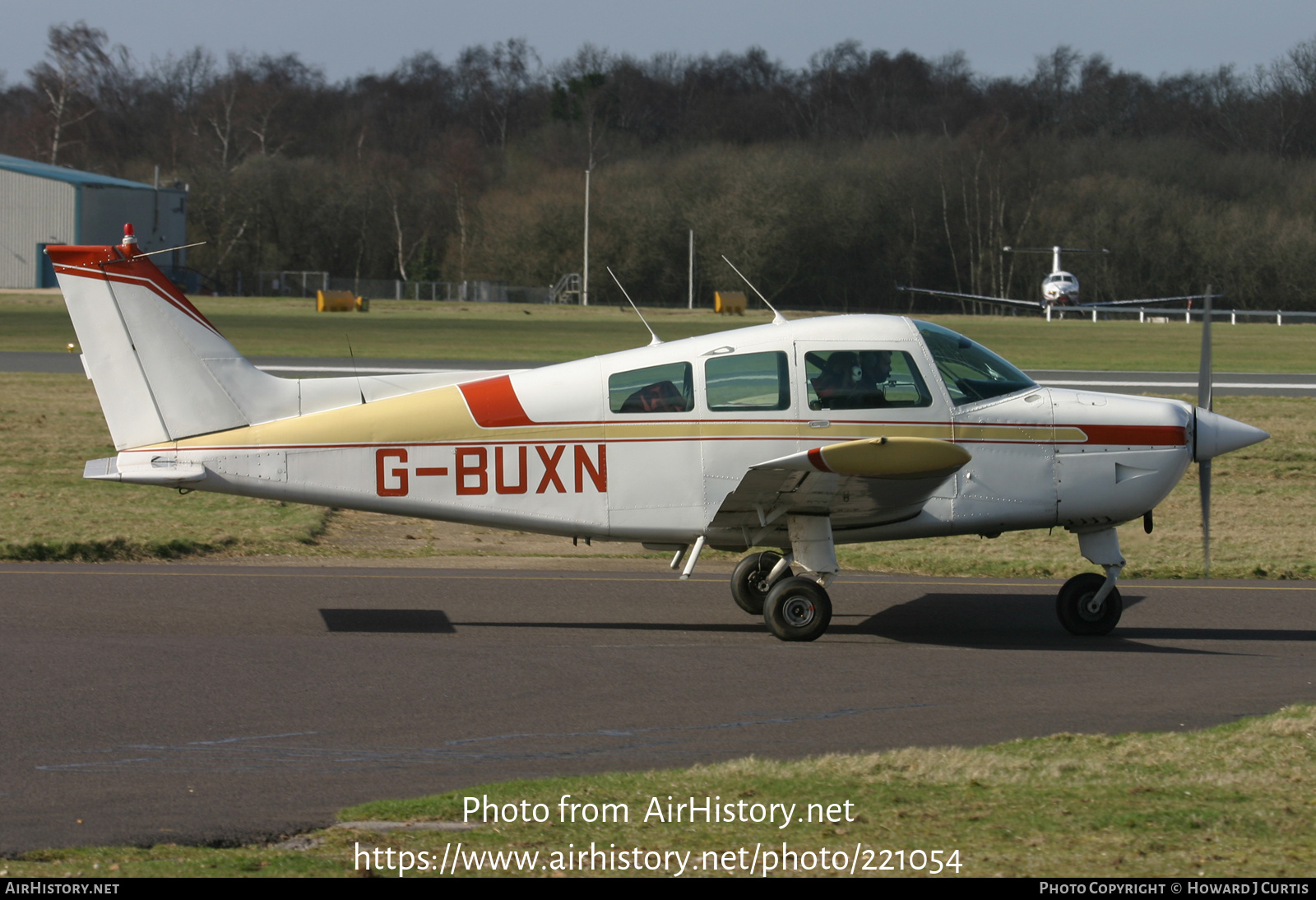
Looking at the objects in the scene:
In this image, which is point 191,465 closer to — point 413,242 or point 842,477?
point 842,477

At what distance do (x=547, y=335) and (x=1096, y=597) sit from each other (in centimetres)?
3862

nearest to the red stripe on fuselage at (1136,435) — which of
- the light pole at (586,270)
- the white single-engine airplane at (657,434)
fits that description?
the white single-engine airplane at (657,434)

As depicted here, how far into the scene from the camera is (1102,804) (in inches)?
217

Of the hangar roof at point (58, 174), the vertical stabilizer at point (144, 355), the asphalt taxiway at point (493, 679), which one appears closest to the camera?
the asphalt taxiway at point (493, 679)

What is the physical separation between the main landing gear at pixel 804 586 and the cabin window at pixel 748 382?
904mm

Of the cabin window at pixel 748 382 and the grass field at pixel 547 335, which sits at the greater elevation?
the grass field at pixel 547 335

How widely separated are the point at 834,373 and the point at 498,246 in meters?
88.1

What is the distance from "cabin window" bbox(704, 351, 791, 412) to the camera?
9.38m

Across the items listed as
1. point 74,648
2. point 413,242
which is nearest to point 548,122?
point 413,242

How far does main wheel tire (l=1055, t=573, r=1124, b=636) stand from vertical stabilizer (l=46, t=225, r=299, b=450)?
611 centimetres

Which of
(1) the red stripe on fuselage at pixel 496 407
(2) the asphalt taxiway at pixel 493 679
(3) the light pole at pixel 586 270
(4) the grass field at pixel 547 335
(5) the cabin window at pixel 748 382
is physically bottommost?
(2) the asphalt taxiway at pixel 493 679

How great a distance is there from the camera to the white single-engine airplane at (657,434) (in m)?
9.31

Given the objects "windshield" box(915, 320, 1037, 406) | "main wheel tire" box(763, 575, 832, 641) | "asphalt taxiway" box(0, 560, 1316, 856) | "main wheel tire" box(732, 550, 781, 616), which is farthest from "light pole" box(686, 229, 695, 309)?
"main wheel tire" box(763, 575, 832, 641)

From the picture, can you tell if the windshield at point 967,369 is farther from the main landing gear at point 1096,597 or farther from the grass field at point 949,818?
the grass field at point 949,818
